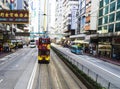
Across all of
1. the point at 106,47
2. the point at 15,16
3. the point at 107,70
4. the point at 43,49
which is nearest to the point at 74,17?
the point at 106,47

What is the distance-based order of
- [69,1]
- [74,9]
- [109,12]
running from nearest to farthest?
1. [109,12]
2. [74,9]
3. [69,1]

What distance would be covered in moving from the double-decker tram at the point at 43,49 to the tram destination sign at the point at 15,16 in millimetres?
5675

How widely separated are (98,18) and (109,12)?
978cm

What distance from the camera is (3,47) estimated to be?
7206 centimetres

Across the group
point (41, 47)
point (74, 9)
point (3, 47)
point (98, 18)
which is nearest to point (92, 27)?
point (98, 18)

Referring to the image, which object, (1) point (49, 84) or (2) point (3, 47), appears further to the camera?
(2) point (3, 47)

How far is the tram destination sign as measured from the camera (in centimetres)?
4434

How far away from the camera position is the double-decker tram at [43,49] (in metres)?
41.0

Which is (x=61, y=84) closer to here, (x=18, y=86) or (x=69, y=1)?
(x=18, y=86)

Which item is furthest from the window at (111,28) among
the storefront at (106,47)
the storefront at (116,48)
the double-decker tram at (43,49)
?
the double-decker tram at (43,49)

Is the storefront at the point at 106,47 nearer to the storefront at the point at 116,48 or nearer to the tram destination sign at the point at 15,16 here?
the storefront at the point at 116,48

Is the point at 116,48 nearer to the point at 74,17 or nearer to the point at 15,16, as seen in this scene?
the point at 15,16

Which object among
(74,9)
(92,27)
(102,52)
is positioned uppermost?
(74,9)

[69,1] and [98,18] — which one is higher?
[69,1]
